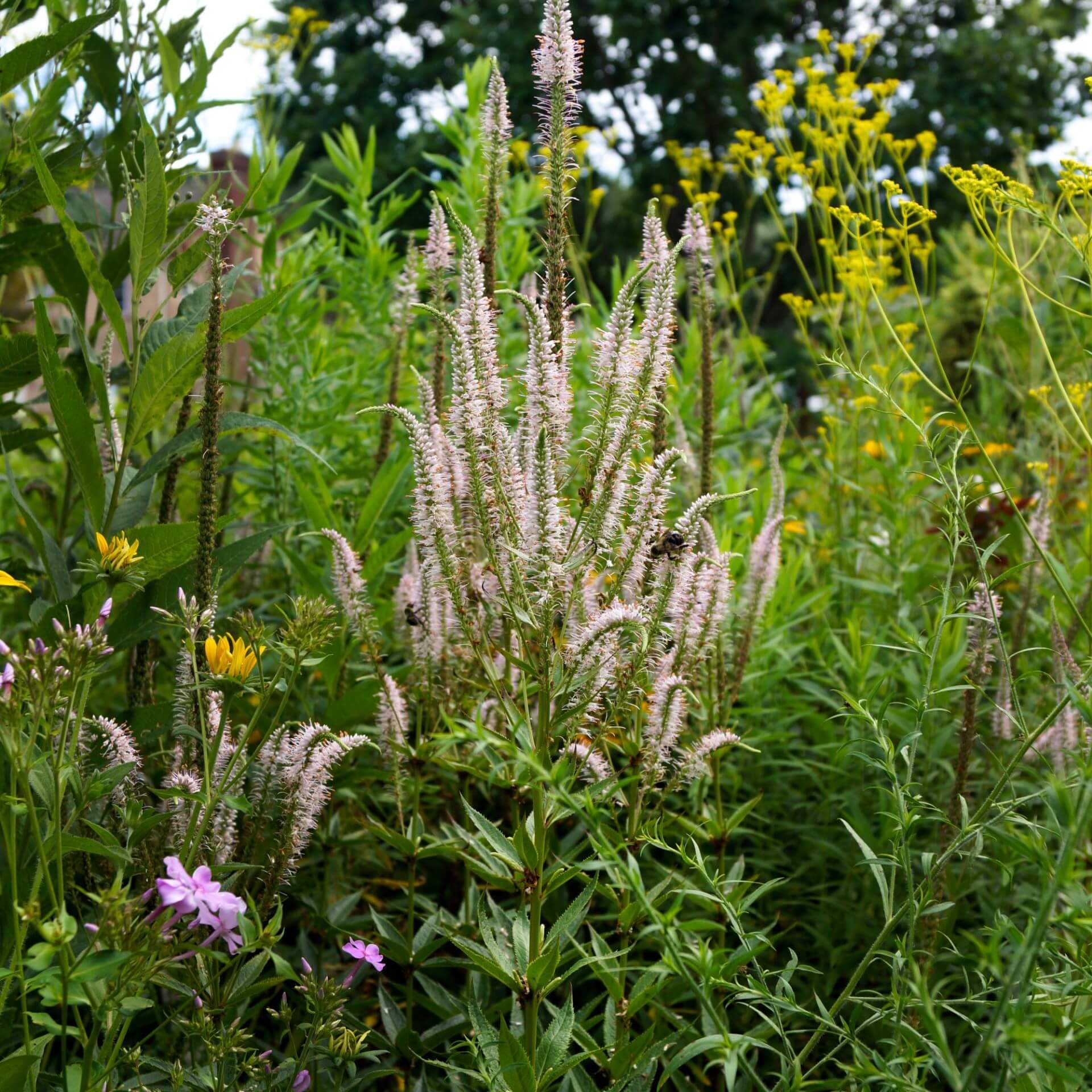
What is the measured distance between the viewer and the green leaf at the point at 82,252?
1.71 metres

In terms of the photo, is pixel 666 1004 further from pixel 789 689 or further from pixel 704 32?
pixel 704 32

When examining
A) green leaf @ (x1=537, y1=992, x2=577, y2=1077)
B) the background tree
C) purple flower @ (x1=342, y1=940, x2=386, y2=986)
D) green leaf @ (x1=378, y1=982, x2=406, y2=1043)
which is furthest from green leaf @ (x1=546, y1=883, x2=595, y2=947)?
the background tree

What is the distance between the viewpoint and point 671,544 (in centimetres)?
172

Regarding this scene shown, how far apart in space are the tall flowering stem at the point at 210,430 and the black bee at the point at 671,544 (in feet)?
2.21

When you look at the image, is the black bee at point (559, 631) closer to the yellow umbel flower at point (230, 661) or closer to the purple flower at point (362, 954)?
the yellow umbel flower at point (230, 661)

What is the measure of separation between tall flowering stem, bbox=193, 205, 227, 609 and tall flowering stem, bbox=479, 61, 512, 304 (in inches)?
16.0

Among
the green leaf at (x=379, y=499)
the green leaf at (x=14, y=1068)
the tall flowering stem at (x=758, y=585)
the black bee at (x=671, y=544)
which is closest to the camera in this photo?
the green leaf at (x=14, y=1068)

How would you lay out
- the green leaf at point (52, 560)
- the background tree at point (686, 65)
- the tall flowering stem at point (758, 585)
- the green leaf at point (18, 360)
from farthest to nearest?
the background tree at point (686, 65), the tall flowering stem at point (758, 585), the green leaf at point (18, 360), the green leaf at point (52, 560)

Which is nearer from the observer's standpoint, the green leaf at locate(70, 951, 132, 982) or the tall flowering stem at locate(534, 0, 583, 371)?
the green leaf at locate(70, 951, 132, 982)

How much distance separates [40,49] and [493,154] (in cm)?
87

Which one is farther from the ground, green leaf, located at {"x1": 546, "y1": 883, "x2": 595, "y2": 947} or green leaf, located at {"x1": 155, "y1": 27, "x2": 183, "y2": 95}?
green leaf, located at {"x1": 155, "y1": 27, "x2": 183, "y2": 95}

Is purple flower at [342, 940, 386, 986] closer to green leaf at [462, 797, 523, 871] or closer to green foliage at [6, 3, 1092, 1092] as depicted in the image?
green foliage at [6, 3, 1092, 1092]

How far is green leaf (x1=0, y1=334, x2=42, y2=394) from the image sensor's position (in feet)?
6.73

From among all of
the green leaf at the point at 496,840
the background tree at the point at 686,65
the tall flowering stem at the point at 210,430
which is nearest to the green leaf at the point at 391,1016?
the green leaf at the point at 496,840
